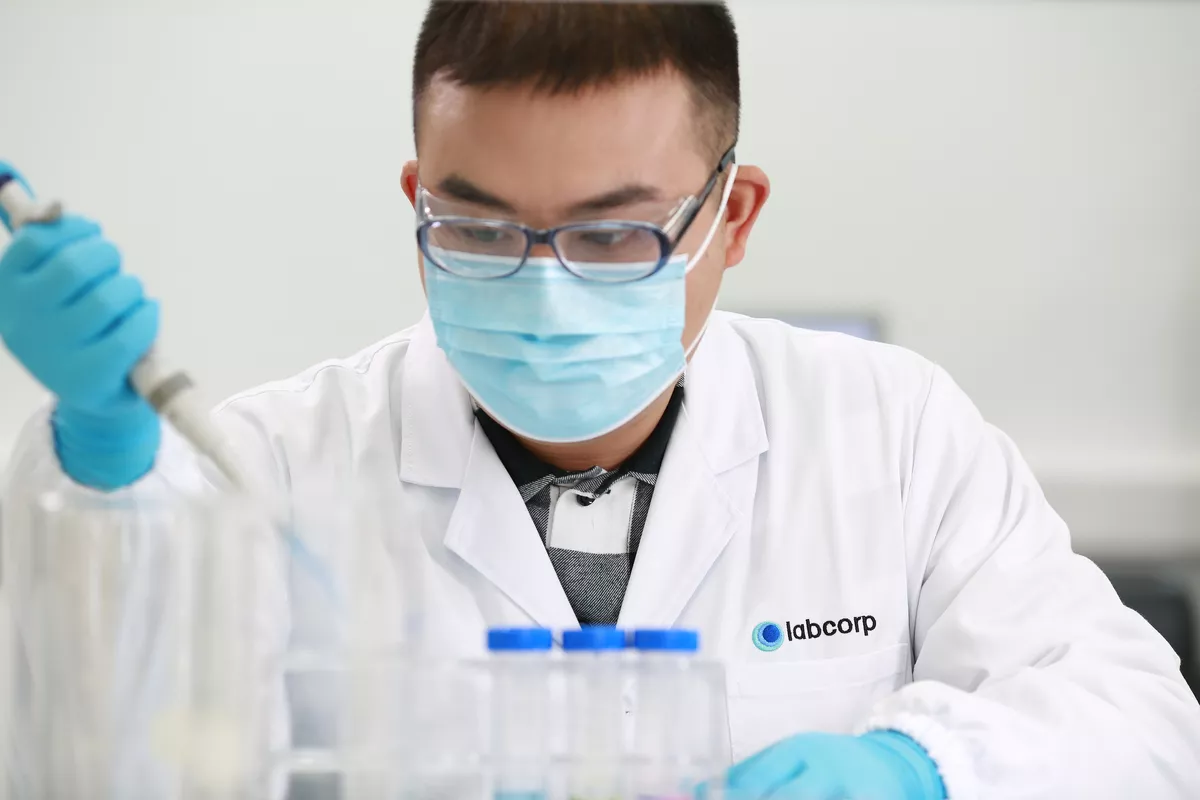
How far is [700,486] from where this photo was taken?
137 cm

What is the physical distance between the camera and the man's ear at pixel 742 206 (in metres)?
1.36

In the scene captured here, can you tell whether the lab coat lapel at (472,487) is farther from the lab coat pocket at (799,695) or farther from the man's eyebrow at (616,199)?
the man's eyebrow at (616,199)

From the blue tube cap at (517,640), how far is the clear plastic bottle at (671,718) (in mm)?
67

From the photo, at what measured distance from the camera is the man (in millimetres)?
965

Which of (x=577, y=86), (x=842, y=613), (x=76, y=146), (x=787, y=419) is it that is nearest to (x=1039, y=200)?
(x=787, y=419)

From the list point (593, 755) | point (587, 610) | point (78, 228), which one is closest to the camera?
point (593, 755)

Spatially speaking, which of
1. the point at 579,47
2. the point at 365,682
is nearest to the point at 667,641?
the point at 365,682

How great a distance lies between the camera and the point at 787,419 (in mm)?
1478

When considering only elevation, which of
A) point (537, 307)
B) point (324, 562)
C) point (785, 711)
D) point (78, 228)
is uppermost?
point (78, 228)

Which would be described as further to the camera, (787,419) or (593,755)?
(787,419)

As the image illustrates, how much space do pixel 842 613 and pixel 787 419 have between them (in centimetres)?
27

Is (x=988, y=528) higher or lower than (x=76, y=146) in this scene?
lower

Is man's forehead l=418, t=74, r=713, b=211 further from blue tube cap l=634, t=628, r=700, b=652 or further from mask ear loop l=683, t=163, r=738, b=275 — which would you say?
blue tube cap l=634, t=628, r=700, b=652

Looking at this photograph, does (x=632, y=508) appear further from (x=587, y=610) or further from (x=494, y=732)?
(x=494, y=732)
